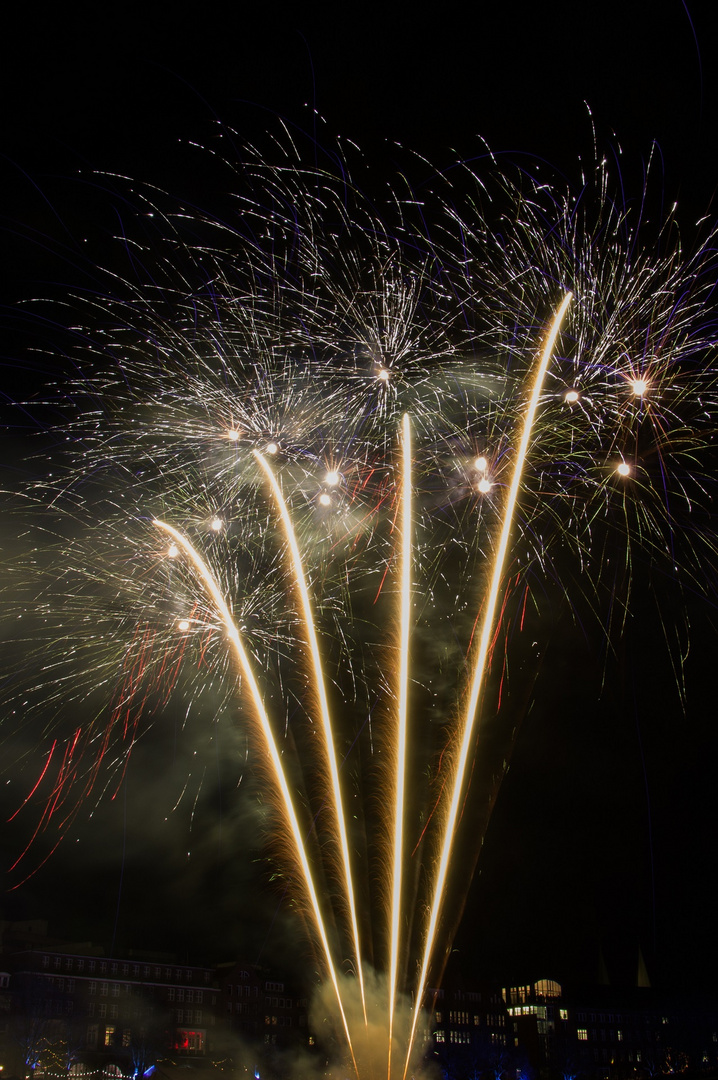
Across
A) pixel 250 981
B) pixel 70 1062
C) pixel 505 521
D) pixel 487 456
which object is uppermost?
pixel 487 456

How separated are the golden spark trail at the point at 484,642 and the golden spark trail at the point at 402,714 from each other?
0.59m

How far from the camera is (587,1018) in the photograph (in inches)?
2926

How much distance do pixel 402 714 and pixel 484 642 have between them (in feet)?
5.60

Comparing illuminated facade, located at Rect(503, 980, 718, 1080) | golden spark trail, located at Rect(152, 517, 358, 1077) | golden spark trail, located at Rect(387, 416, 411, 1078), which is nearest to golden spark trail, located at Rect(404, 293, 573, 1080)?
golden spark trail, located at Rect(387, 416, 411, 1078)

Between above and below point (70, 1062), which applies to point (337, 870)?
above

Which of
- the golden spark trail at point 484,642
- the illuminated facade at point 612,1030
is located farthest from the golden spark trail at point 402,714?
the illuminated facade at point 612,1030

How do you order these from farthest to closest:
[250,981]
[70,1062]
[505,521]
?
[250,981] → [70,1062] → [505,521]

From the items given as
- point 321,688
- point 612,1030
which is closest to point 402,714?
point 321,688

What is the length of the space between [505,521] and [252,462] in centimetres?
421

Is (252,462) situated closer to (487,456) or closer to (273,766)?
(487,456)

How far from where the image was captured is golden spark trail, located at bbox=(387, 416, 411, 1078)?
12.5 meters

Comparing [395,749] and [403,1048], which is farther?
[403,1048]

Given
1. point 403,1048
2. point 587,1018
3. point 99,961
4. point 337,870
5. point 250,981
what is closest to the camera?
point 337,870

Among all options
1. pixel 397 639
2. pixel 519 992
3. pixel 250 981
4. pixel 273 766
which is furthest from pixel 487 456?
pixel 519 992
